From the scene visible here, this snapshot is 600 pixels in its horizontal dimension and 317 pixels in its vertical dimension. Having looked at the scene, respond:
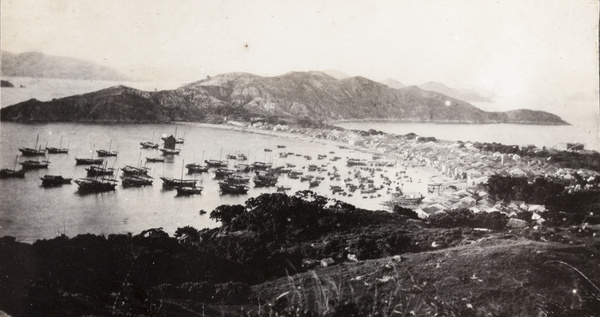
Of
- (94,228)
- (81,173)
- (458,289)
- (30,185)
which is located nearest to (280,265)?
(458,289)

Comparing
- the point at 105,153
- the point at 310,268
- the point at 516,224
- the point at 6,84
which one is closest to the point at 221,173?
the point at 105,153

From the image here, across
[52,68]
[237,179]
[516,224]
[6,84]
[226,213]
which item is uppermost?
[52,68]

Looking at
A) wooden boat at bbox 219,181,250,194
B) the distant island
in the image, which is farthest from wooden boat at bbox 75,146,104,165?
wooden boat at bbox 219,181,250,194

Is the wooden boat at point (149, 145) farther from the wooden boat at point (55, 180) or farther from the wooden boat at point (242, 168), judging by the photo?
the wooden boat at point (242, 168)

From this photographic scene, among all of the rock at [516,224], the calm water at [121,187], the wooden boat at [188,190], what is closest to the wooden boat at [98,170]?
the calm water at [121,187]

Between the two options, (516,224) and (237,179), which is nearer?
(516,224)

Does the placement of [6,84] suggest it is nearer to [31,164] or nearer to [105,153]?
[31,164]
